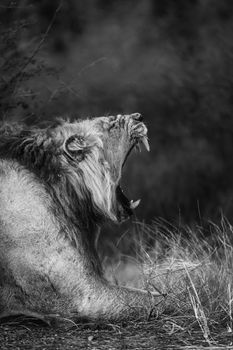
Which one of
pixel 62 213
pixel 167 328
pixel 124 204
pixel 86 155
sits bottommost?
pixel 167 328

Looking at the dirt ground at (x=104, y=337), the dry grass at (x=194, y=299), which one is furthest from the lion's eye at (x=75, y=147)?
the dirt ground at (x=104, y=337)

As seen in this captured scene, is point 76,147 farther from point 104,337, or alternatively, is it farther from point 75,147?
point 104,337

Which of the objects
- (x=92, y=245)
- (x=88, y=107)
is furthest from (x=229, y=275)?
(x=88, y=107)

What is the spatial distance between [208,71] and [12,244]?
5.92 meters

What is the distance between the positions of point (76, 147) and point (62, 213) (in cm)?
37

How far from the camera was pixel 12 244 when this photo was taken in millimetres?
4043

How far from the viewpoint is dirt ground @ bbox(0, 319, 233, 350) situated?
144 inches

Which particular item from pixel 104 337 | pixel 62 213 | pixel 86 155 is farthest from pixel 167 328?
pixel 86 155

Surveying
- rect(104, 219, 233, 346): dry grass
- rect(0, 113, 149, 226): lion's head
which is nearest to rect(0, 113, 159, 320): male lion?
rect(0, 113, 149, 226): lion's head

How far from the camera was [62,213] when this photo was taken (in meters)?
→ 4.16

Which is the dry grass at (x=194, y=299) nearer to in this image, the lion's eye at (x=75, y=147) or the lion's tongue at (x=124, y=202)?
the lion's tongue at (x=124, y=202)

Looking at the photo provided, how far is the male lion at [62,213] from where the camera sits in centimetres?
398

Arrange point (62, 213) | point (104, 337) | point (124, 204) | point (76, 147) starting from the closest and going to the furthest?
point (104, 337) → point (62, 213) → point (76, 147) → point (124, 204)

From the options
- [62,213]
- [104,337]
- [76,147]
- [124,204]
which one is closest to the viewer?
[104,337]
